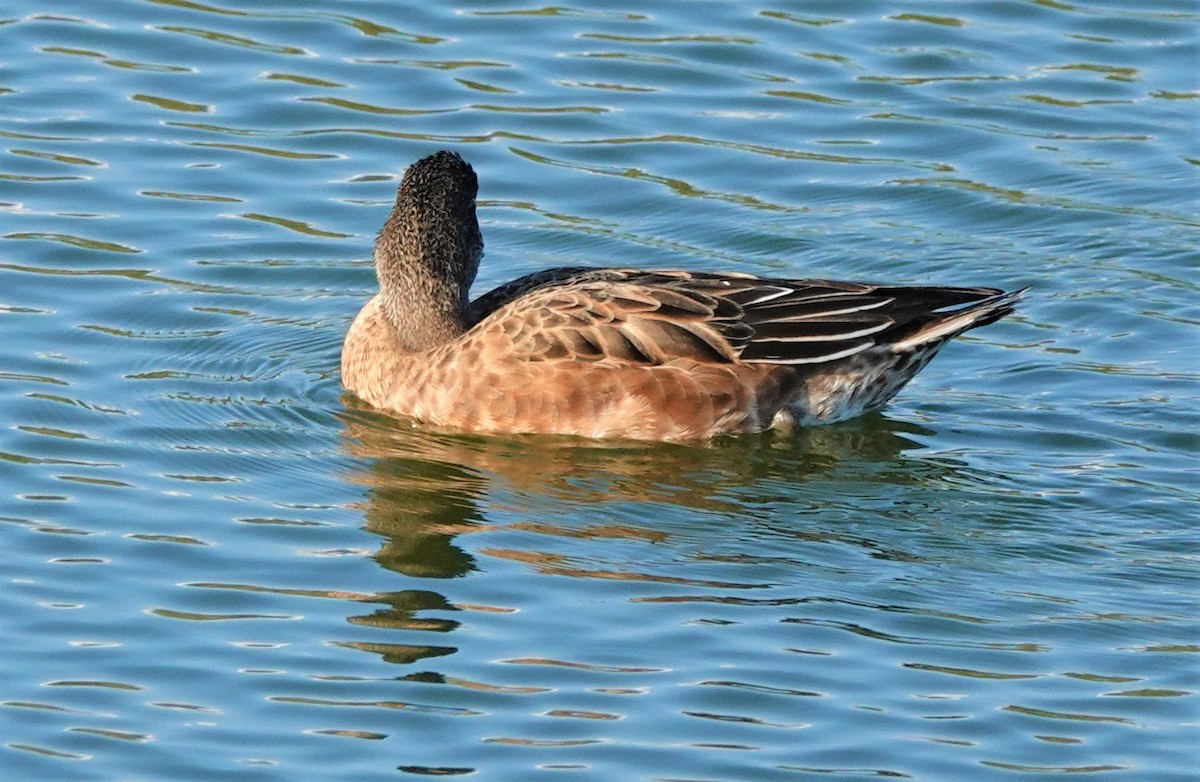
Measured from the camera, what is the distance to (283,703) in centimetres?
923

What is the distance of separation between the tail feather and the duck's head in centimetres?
245

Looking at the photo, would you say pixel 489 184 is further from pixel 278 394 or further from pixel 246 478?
pixel 246 478

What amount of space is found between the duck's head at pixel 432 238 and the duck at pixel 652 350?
0.01m

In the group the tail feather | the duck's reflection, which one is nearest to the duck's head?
the duck's reflection

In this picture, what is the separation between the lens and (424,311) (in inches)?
511

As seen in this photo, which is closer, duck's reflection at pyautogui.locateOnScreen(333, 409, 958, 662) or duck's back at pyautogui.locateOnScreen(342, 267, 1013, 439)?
duck's reflection at pyautogui.locateOnScreen(333, 409, 958, 662)

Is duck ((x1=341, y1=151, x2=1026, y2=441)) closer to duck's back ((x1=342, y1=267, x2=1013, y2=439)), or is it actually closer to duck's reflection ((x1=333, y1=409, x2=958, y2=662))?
duck's back ((x1=342, y1=267, x2=1013, y2=439))

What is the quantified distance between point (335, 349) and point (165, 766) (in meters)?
5.13

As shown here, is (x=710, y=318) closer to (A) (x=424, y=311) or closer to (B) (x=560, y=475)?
(B) (x=560, y=475)

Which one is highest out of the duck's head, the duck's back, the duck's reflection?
the duck's head

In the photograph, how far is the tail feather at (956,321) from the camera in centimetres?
1250

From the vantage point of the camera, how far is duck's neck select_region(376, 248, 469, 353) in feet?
42.5

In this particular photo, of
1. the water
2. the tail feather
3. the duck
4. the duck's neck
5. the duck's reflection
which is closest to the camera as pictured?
the water

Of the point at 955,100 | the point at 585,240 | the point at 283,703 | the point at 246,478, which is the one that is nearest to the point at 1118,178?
the point at 955,100
